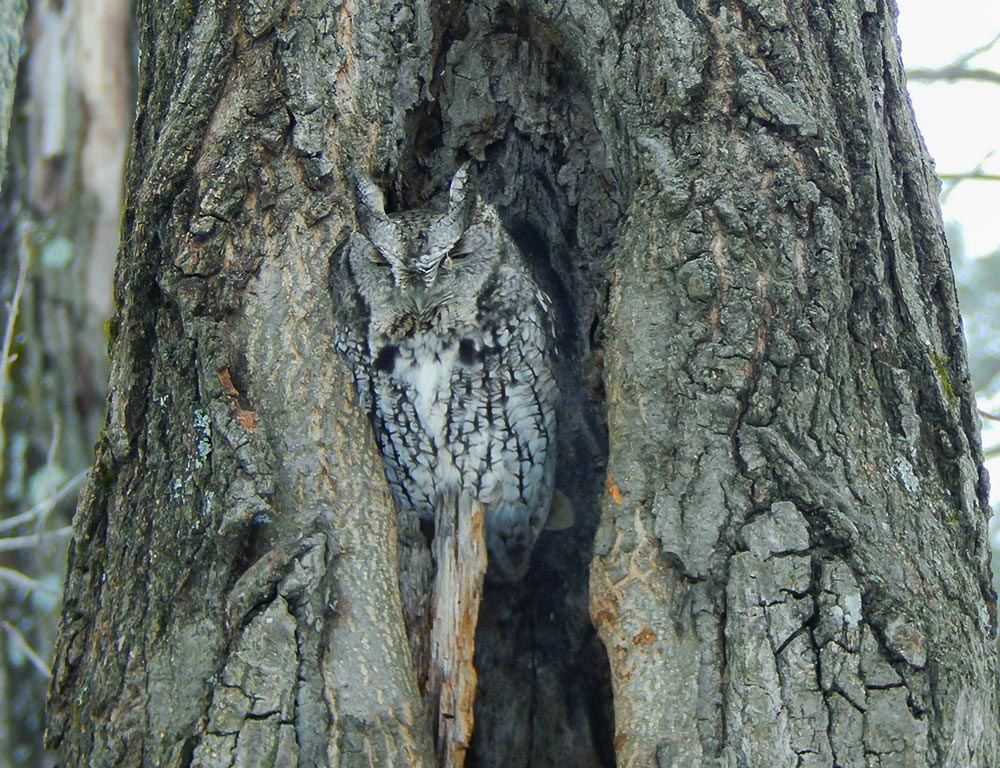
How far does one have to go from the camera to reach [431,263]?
2240 mm

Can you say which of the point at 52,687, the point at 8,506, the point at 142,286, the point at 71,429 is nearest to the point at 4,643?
the point at 8,506

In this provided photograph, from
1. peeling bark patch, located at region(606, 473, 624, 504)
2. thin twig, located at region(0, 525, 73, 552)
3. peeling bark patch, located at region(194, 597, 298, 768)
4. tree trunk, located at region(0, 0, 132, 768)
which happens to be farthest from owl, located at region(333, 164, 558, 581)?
tree trunk, located at region(0, 0, 132, 768)

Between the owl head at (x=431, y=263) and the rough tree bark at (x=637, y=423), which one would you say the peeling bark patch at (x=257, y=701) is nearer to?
the rough tree bark at (x=637, y=423)

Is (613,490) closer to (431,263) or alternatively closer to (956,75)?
(431,263)

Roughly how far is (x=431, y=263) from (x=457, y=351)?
0.70 ft

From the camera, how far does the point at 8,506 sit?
349 cm

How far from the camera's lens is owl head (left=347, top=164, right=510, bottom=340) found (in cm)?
218

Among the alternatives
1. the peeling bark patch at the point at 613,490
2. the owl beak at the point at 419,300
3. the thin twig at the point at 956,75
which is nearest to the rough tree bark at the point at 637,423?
the peeling bark patch at the point at 613,490

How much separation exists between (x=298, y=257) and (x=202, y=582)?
2.13 ft

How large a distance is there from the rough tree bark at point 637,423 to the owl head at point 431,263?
140mm

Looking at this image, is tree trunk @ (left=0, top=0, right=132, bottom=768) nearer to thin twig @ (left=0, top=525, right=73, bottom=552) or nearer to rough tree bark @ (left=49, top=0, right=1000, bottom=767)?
thin twig @ (left=0, top=525, right=73, bottom=552)

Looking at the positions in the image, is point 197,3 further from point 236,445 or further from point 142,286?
point 236,445

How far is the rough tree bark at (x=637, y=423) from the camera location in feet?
5.13

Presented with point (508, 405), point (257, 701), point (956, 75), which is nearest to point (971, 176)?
point (956, 75)
